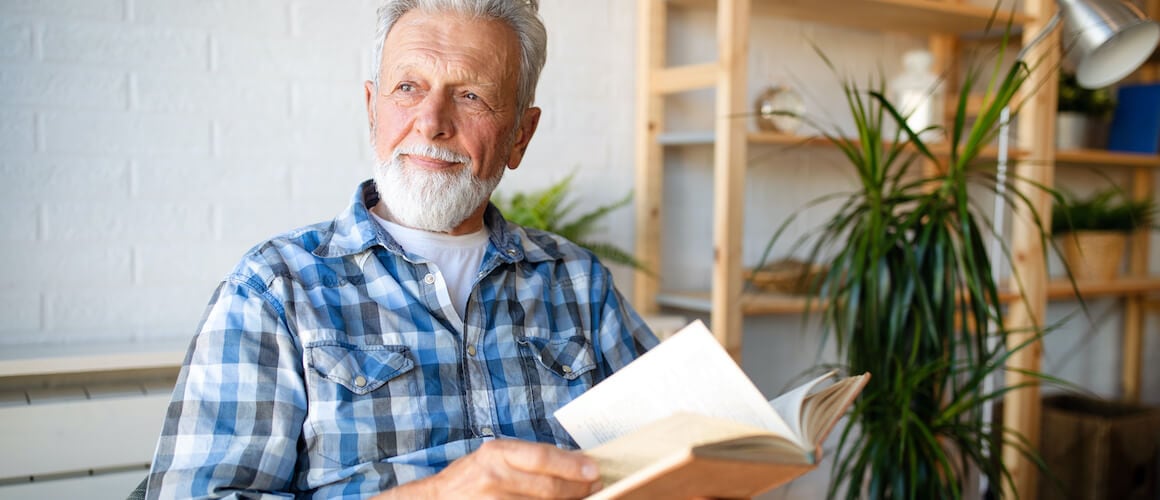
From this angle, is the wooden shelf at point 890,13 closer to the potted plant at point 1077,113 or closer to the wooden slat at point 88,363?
the potted plant at point 1077,113

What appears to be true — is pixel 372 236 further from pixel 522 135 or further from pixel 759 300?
pixel 759 300

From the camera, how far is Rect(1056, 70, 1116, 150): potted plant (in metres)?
3.27

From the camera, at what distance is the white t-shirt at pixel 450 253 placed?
151cm

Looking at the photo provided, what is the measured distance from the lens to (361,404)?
129 cm

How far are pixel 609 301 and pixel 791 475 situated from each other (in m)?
0.77

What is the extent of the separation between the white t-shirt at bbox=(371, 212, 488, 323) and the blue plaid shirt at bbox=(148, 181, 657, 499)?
4 cm

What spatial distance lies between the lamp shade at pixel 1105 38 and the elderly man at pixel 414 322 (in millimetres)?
1249

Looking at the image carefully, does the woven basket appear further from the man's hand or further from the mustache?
the man's hand

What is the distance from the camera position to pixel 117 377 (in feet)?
6.43

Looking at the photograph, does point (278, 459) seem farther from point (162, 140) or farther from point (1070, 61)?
point (1070, 61)

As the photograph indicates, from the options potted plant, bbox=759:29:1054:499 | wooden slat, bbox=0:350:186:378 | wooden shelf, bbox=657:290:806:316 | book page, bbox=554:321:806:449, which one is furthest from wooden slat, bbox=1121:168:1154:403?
wooden slat, bbox=0:350:186:378

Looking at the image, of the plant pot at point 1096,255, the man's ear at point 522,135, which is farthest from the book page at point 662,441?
the plant pot at point 1096,255

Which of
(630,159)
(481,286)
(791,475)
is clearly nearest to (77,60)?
(481,286)

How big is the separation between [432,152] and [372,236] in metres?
0.16
